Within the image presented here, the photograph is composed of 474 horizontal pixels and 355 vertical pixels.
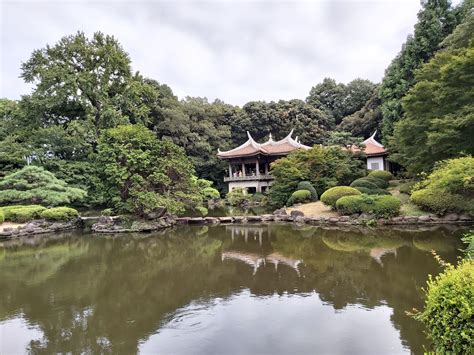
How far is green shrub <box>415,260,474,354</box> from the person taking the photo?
2387 mm

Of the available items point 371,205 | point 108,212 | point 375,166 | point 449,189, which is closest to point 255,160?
point 375,166

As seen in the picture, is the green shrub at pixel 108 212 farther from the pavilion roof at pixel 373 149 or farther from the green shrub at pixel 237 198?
the pavilion roof at pixel 373 149

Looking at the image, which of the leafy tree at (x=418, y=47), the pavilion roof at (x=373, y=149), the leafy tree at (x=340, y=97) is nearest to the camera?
the leafy tree at (x=418, y=47)

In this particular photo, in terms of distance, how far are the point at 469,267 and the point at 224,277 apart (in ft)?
14.7

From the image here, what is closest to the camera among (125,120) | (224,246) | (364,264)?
(364,264)

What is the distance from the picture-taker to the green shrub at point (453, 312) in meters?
2.39

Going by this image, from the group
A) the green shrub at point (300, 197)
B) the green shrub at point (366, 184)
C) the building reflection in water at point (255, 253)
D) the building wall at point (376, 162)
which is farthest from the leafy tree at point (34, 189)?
the building wall at point (376, 162)

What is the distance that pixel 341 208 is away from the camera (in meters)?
13.4

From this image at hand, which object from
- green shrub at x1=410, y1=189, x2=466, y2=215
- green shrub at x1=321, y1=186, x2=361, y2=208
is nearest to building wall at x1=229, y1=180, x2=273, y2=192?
green shrub at x1=321, y1=186, x2=361, y2=208

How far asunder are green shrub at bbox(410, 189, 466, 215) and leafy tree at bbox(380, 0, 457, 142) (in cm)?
798

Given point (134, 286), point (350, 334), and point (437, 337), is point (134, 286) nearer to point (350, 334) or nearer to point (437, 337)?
point (350, 334)

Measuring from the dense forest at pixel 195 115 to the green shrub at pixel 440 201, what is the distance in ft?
5.17

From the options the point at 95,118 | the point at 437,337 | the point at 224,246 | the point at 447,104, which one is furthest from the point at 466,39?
the point at 95,118

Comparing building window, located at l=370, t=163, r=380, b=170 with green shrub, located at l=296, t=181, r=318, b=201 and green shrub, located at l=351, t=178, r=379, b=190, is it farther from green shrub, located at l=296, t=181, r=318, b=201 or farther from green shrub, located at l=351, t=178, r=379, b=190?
green shrub, located at l=296, t=181, r=318, b=201
